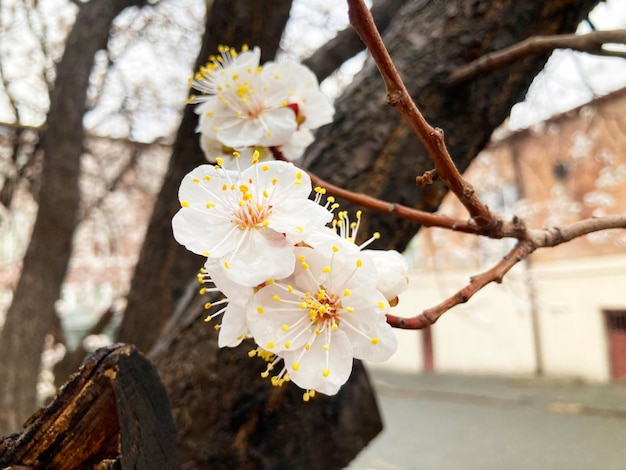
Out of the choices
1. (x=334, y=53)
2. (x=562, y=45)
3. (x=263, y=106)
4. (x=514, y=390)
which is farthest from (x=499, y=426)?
(x=263, y=106)

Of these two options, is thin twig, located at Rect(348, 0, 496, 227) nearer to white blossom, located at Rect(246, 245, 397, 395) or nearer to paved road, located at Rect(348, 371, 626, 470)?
white blossom, located at Rect(246, 245, 397, 395)

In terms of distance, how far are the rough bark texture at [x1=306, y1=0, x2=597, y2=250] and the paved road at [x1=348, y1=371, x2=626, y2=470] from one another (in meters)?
1.29

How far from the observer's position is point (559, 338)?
180 inches

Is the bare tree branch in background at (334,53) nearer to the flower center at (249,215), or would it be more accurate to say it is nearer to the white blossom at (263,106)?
the white blossom at (263,106)

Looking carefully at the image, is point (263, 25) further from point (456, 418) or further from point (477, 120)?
point (456, 418)

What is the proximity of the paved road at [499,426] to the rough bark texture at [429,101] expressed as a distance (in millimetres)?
1290

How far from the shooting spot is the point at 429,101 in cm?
83

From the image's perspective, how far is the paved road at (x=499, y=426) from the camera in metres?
2.62

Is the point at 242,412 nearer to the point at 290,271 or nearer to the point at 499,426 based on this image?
the point at 290,271

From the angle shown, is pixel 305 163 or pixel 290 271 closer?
pixel 290 271

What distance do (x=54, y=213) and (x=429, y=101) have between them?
1235 millimetres

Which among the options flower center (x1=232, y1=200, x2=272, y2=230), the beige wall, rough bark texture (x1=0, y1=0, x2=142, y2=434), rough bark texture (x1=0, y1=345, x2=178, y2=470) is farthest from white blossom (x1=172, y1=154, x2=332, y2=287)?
the beige wall

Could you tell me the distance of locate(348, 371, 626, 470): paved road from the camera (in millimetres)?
2615

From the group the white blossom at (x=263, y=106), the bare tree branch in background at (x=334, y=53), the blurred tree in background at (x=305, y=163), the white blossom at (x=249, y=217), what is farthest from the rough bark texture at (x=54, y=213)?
the white blossom at (x=249, y=217)
